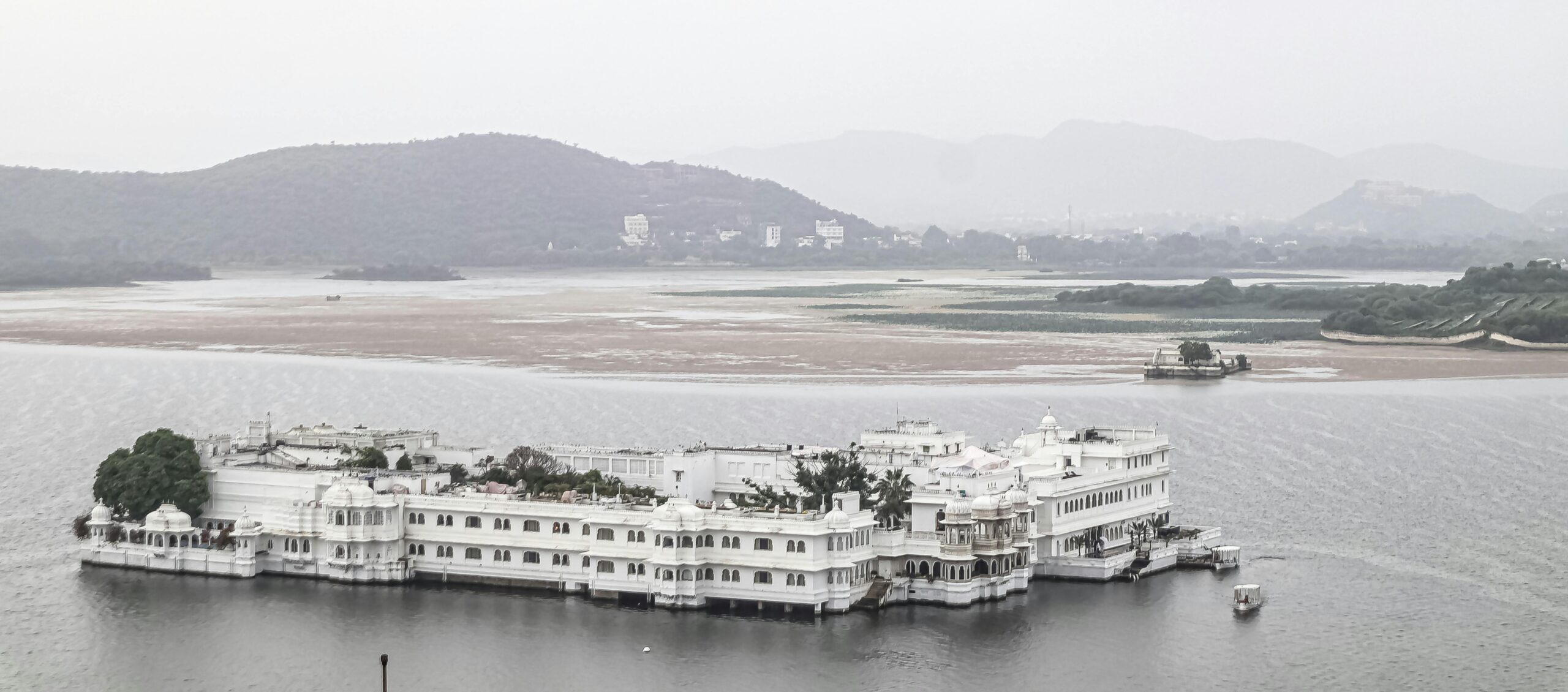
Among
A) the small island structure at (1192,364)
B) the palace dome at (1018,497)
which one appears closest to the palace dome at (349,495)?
the palace dome at (1018,497)

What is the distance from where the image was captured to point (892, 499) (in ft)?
157

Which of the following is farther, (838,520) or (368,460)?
(368,460)

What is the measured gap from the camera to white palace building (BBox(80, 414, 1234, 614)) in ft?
148

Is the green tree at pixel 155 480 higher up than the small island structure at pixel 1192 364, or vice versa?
the green tree at pixel 155 480

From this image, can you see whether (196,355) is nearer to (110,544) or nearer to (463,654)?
(110,544)

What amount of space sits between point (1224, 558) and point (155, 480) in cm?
2515

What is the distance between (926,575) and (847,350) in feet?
232

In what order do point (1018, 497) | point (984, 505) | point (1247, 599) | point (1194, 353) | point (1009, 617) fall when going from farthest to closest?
point (1194, 353)
point (1018, 497)
point (984, 505)
point (1247, 599)
point (1009, 617)

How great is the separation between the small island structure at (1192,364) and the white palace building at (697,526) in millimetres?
47754

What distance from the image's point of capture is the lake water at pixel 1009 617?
40875mm

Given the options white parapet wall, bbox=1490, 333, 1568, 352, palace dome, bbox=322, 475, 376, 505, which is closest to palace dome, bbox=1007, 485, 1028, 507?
palace dome, bbox=322, 475, 376, 505

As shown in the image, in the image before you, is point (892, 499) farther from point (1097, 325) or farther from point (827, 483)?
point (1097, 325)

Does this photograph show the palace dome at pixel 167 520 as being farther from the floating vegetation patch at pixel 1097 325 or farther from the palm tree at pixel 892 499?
the floating vegetation patch at pixel 1097 325

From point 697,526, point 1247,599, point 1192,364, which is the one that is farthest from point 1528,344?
point 697,526
